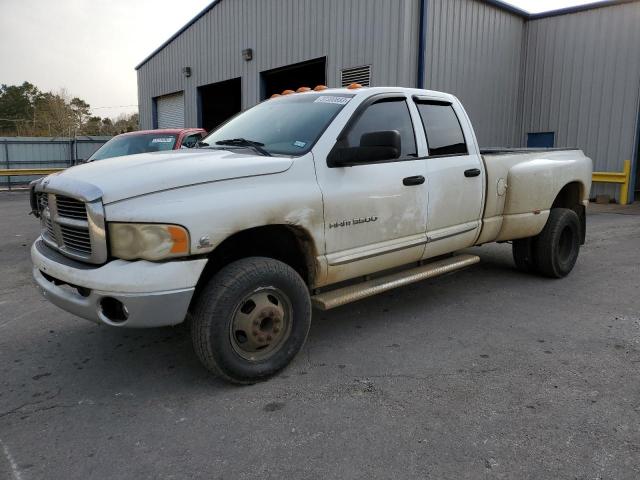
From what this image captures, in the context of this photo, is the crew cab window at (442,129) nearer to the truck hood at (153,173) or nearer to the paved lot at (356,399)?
the paved lot at (356,399)

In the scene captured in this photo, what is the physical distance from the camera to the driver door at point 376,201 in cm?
367

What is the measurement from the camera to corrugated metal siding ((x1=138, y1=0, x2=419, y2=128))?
1162 cm

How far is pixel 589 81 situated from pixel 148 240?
575 inches

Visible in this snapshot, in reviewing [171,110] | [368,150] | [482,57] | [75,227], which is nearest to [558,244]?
[368,150]

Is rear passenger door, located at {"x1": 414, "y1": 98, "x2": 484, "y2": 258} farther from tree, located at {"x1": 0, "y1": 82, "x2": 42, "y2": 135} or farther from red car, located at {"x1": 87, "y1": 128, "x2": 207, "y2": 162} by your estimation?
tree, located at {"x1": 0, "y1": 82, "x2": 42, "y2": 135}

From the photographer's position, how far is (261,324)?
11.0ft

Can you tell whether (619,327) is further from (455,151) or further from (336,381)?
(336,381)

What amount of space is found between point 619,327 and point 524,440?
2231 millimetres

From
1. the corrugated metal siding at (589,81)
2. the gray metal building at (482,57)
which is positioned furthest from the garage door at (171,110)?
the corrugated metal siding at (589,81)

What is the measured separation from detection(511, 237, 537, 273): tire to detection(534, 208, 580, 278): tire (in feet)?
0.21

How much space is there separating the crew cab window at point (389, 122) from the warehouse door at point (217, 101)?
13.5 m

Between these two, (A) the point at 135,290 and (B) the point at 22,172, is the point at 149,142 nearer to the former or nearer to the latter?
(A) the point at 135,290

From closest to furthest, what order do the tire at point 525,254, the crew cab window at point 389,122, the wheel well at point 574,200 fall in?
the crew cab window at point 389,122, the tire at point 525,254, the wheel well at point 574,200

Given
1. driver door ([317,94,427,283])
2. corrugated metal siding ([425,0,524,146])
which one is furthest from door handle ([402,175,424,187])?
corrugated metal siding ([425,0,524,146])
